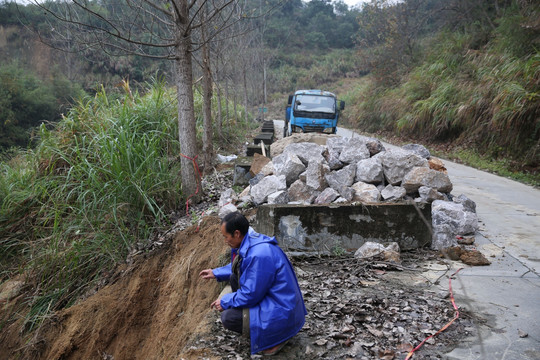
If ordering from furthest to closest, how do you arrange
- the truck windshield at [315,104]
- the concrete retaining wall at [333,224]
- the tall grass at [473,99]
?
1. the truck windshield at [315,104]
2. the tall grass at [473,99]
3. the concrete retaining wall at [333,224]

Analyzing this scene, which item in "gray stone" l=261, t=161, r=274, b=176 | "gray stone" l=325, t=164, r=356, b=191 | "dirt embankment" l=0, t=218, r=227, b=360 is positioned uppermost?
"gray stone" l=325, t=164, r=356, b=191

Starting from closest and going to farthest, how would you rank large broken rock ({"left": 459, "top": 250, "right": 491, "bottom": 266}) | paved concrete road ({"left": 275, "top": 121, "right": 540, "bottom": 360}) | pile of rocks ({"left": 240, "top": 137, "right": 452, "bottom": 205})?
1. paved concrete road ({"left": 275, "top": 121, "right": 540, "bottom": 360})
2. large broken rock ({"left": 459, "top": 250, "right": 491, "bottom": 266})
3. pile of rocks ({"left": 240, "top": 137, "right": 452, "bottom": 205})

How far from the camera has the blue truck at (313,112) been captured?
1373cm

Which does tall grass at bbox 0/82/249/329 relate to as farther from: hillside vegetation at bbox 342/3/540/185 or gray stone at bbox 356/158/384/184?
hillside vegetation at bbox 342/3/540/185

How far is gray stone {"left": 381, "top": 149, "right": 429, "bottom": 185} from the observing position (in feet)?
18.5

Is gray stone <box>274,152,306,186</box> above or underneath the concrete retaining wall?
above

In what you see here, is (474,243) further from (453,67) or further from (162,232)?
(453,67)

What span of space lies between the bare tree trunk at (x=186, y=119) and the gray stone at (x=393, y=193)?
3.01m

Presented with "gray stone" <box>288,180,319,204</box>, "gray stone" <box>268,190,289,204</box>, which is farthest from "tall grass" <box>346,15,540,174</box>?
"gray stone" <box>268,190,289,204</box>

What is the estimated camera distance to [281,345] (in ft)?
9.37

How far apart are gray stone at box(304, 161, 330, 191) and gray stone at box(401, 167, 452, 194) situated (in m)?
1.12

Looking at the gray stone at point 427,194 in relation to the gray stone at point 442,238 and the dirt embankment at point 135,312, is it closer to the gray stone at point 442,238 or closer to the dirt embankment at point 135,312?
the gray stone at point 442,238

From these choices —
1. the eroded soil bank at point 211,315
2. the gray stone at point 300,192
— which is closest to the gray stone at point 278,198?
the gray stone at point 300,192

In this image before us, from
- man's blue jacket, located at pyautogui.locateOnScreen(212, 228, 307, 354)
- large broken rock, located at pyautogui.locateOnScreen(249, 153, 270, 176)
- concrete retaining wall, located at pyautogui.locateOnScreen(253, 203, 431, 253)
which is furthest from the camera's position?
large broken rock, located at pyautogui.locateOnScreen(249, 153, 270, 176)
